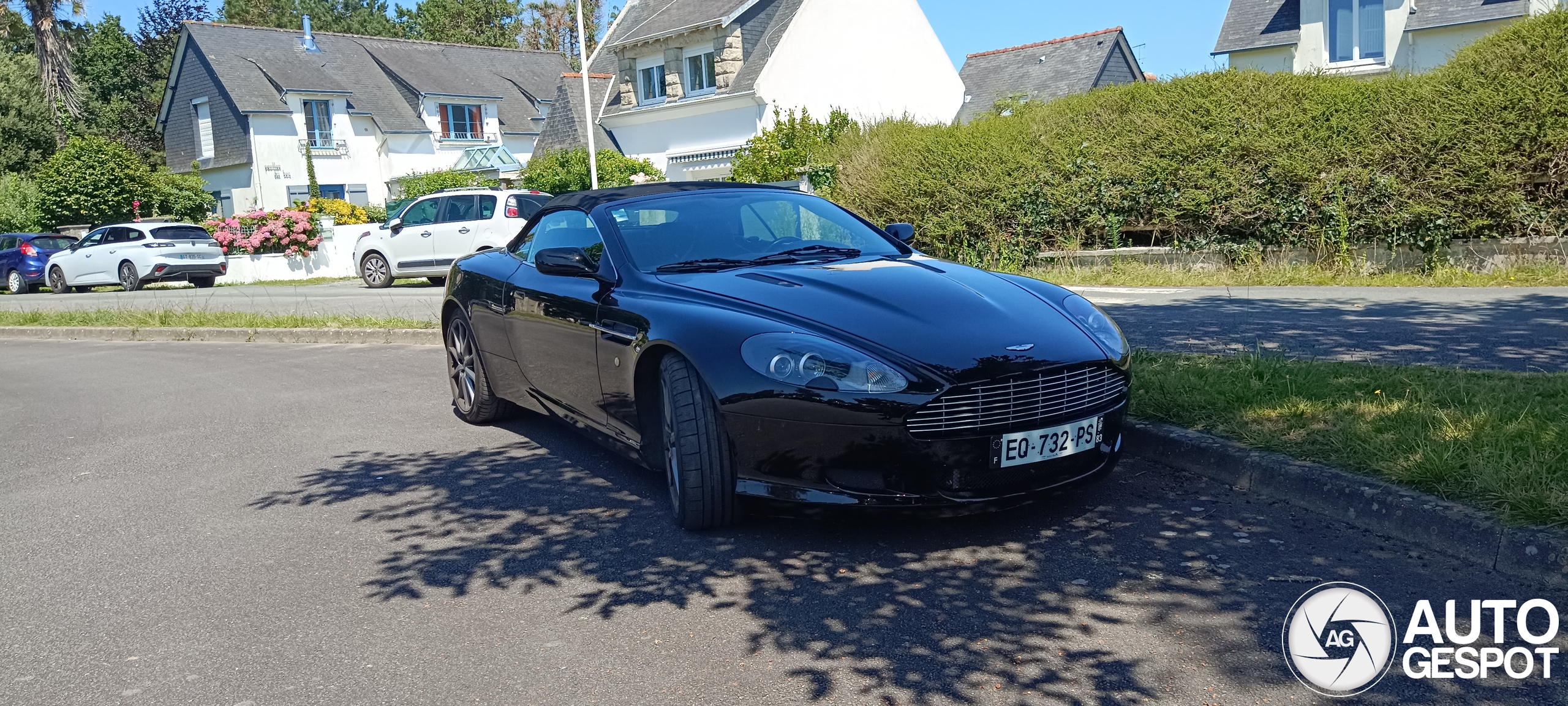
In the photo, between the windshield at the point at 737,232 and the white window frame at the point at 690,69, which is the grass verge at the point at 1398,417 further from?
the white window frame at the point at 690,69

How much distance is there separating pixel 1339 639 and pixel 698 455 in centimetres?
231

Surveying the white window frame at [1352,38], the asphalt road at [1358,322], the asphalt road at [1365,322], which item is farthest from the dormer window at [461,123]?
the asphalt road at [1365,322]

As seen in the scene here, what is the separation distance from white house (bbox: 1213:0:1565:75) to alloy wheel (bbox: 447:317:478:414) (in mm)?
23100

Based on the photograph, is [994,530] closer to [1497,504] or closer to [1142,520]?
[1142,520]

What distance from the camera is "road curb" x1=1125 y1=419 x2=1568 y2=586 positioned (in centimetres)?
381

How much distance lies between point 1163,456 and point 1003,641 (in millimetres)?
2341

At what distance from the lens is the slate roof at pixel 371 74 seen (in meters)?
45.5

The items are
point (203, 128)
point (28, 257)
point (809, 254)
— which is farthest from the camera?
point (203, 128)

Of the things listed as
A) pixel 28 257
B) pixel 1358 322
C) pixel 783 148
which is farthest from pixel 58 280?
pixel 1358 322

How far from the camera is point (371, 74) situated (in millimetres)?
49469

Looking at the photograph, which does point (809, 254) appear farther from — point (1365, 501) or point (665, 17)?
point (665, 17)

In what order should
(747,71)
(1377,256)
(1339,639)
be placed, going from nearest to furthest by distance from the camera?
(1339,639)
(1377,256)
(747,71)

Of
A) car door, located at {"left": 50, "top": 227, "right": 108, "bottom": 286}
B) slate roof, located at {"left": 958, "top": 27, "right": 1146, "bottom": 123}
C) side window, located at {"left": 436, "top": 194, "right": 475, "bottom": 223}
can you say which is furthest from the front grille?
slate roof, located at {"left": 958, "top": 27, "right": 1146, "bottom": 123}

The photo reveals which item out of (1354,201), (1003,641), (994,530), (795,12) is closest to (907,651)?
(1003,641)
